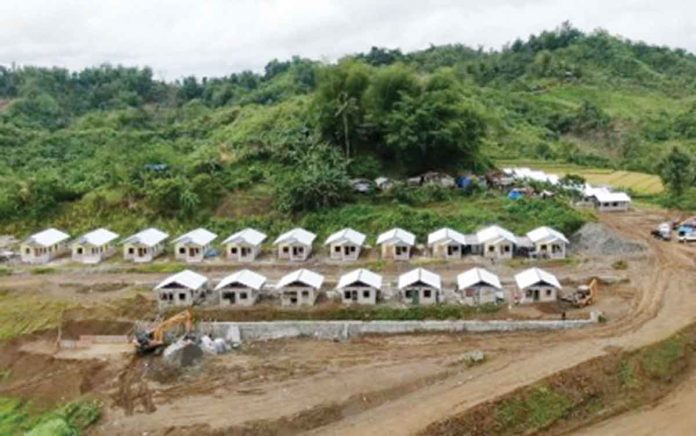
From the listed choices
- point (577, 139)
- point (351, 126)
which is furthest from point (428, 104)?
point (577, 139)

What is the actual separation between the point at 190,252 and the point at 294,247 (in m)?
6.65

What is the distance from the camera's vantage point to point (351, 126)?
2131 inches

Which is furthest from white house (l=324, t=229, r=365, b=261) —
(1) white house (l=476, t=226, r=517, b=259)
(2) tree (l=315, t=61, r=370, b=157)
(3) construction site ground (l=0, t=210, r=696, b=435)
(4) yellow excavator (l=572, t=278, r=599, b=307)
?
(2) tree (l=315, t=61, r=370, b=157)

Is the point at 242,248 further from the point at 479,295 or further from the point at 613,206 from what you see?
the point at 613,206

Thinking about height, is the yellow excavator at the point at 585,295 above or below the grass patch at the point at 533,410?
above

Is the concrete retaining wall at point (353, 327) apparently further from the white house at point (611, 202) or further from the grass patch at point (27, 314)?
the white house at point (611, 202)

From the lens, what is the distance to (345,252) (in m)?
Answer: 41.5

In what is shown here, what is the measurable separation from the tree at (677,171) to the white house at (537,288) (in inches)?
851

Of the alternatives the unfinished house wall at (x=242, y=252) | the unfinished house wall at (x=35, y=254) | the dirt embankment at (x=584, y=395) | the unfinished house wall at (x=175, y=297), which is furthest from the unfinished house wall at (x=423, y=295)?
the unfinished house wall at (x=35, y=254)

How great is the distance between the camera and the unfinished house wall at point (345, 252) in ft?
136

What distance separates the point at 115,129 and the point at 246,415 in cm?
7187

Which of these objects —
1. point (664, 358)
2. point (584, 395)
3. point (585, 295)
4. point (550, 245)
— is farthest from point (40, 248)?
point (664, 358)

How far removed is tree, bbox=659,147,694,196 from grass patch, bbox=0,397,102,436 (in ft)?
136

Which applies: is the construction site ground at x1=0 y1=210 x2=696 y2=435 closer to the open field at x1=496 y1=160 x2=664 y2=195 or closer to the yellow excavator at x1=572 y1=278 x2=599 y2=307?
the yellow excavator at x1=572 y1=278 x2=599 y2=307
